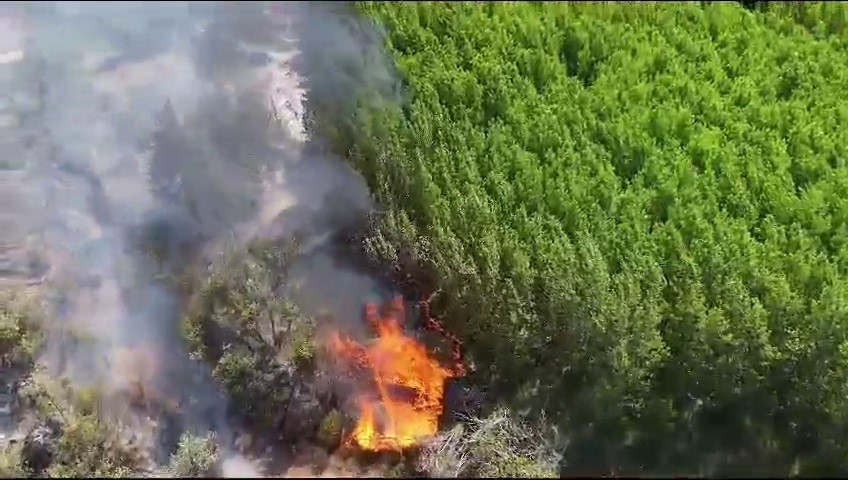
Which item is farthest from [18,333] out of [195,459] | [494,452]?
[494,452]

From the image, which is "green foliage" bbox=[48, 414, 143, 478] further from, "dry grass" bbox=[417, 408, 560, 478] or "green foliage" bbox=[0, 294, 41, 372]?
"dry grass" bbox=[417, 408, 560, 478]

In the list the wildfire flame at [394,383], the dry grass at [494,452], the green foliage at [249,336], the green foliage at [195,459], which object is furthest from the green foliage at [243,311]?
the dry grass at [494,452]

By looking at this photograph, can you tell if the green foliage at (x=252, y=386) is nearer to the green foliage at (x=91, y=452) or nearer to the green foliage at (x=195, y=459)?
the green foliage at (x=195, y=459)

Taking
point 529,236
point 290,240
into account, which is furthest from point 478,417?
point 290,240

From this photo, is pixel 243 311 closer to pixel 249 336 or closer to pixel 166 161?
pixel 249 336

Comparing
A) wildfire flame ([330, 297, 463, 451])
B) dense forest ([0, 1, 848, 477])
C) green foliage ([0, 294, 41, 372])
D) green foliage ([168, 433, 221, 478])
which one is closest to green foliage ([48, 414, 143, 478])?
dense forest ([0, 1, 848, 477])
